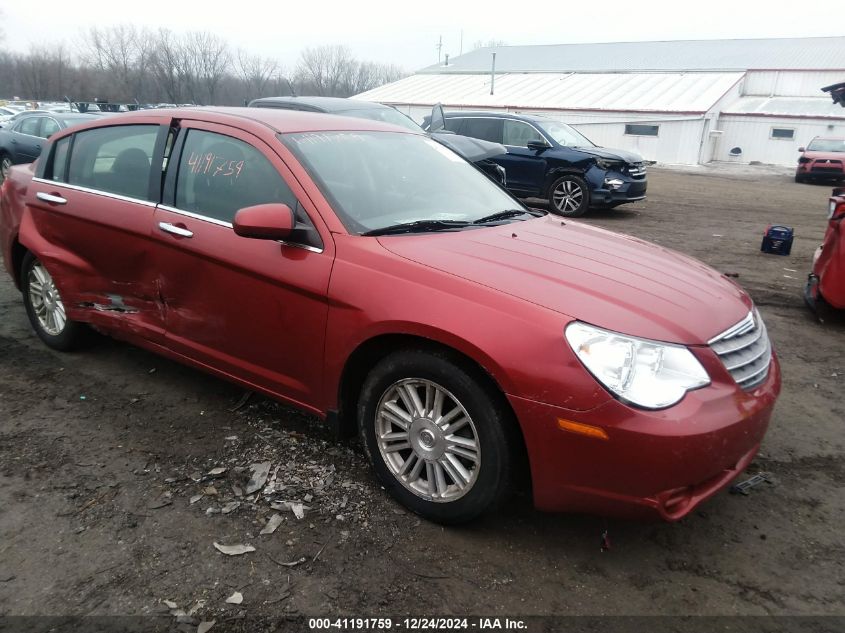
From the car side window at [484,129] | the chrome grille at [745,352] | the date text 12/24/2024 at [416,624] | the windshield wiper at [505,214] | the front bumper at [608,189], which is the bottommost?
the date text 12/24/2024 at [416,624]

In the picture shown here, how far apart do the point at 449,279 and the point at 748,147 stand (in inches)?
1336

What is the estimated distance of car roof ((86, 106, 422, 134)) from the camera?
3.37 meters

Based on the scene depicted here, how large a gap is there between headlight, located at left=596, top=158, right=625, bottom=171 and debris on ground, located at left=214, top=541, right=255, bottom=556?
33.1 feet

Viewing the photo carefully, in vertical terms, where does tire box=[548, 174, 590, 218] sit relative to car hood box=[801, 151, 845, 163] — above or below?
below

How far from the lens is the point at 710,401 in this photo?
231 cm

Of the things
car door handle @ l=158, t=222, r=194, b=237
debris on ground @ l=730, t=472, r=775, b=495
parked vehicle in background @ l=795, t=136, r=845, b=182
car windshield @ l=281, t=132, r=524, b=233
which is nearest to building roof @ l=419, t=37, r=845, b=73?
parked vehicle in background @ l=795, t=136, r=845, b=182

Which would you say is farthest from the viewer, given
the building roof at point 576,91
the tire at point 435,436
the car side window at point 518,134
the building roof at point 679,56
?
the building roof at point 679,56

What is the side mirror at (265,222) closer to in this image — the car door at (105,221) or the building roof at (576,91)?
the car door at (105,221)

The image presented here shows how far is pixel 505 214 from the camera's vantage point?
11.9ft

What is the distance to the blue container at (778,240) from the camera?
8461mm

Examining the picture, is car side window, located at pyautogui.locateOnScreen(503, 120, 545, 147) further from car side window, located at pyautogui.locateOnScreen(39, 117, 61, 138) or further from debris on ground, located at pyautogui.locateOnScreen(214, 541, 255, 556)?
debris on ground, located at pyautogui.locateOnScreen(214, 541, 255, 556)

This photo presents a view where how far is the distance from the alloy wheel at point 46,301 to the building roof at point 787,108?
33.6 metres

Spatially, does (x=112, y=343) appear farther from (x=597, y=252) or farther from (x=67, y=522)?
(x=597, y=252)

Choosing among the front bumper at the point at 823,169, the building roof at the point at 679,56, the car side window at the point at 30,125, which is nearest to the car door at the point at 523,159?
the car side window at the point at 30,125
